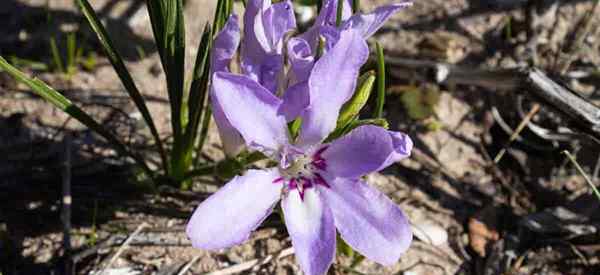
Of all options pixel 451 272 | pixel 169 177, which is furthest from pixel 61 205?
pixel 451 272

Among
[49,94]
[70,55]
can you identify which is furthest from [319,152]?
[70,55]

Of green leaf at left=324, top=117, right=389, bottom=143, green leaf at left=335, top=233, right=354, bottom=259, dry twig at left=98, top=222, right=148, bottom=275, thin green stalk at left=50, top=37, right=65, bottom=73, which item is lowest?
green leaf at left=335, top=233, right=354, bottom=259

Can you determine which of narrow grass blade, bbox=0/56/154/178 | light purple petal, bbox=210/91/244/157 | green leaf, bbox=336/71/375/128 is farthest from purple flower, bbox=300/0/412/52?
narrow grass blade, bbox=0/56/154/178

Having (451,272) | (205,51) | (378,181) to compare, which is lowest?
(451,272)

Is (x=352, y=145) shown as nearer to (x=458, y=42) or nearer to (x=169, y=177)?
(x=169, y=177)

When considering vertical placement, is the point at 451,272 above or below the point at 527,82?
below

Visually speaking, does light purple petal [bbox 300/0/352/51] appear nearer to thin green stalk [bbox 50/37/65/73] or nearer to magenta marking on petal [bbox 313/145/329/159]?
magenta marking on petal [bbox 313/145/329/159]
